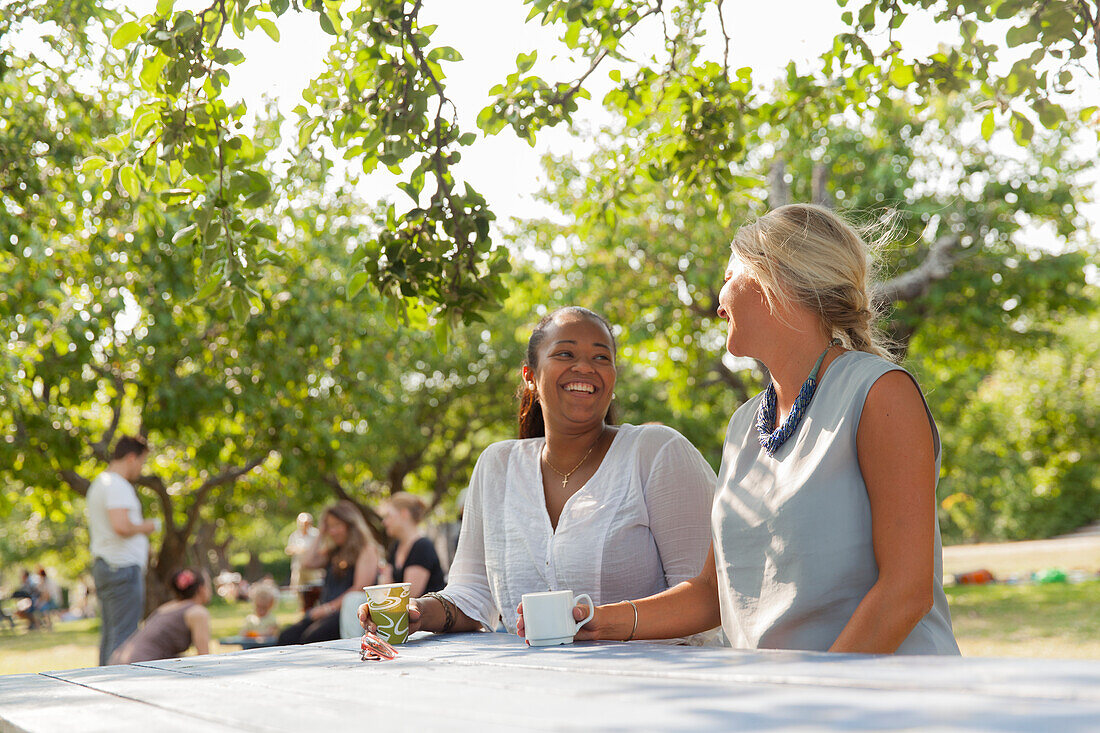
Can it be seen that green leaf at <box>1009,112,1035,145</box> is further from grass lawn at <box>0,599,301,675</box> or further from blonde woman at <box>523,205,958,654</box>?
grass lawn at <box>0,599,301,675</box>

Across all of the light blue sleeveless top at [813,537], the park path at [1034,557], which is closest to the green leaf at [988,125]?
the light blue sleeveless top at [813,537]

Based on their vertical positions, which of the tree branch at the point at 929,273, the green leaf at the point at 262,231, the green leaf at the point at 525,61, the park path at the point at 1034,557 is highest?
the tree branch at the point at 929,273

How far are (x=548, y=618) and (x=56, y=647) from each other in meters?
20.6

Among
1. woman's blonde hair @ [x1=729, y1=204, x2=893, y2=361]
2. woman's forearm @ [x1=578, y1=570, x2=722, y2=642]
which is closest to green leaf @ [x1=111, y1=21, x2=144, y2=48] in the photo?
woman's blonde hair @ [x1=729, y1=204, x2=893, y2=361]

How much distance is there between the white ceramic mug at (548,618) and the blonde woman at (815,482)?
14cm

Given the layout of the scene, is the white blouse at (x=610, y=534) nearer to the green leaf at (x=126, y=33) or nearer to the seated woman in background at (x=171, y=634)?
the green leaf at (x=126, y=33)

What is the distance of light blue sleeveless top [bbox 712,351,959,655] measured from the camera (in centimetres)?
211

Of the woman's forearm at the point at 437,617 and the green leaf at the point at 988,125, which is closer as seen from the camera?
the woman's forearm at the point at 437,617

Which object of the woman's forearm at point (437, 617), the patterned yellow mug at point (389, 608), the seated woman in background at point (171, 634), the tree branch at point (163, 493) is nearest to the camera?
the patterned yellow mug at point (389, 608)

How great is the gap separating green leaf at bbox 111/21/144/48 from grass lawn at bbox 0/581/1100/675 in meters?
5.39

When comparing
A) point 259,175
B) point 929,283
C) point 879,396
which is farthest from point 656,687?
point 929,283

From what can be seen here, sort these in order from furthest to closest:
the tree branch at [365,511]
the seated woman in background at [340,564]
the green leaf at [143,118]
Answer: the tree branch at [365,511] → the seated woman in background at [340,564] → the green leaf at [143,118]

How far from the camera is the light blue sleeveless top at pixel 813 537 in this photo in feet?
6.93

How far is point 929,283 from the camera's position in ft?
41.5
